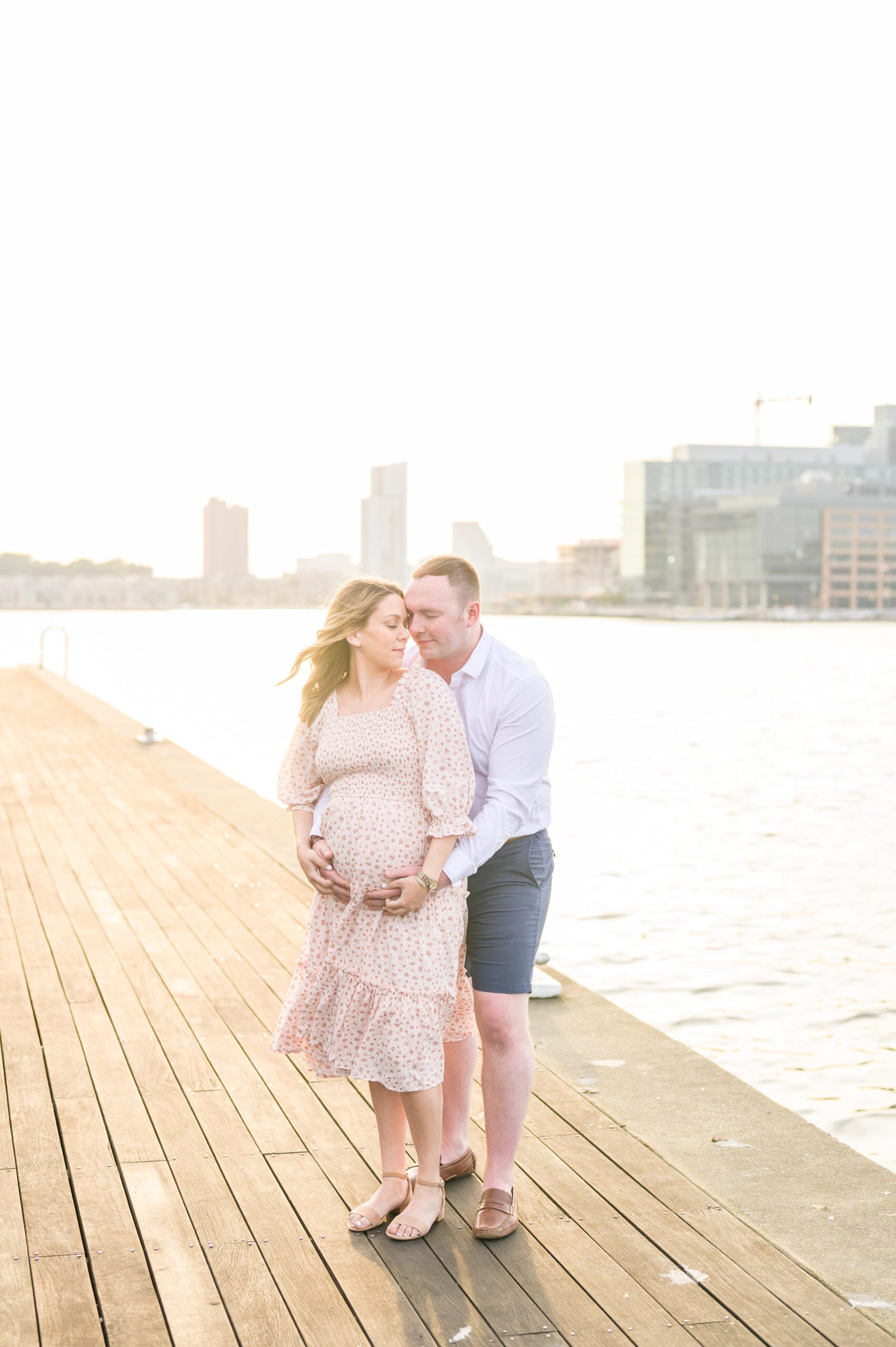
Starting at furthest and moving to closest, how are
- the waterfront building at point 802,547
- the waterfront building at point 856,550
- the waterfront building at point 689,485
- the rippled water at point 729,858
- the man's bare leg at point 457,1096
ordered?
the waterfront building at point 689,485, the waterfront building at point 856,550, the waterfront building at point 802,547, the rippled water at point 729,858, the man's bare leg at point 457,1096

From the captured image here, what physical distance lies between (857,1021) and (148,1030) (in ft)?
15.1

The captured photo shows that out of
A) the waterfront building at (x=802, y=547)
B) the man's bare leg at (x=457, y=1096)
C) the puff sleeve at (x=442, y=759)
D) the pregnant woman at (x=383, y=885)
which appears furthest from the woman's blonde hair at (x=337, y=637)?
the waterfront building at (x=802, y=547)

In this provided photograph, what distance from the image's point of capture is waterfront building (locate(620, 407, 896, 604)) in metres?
168

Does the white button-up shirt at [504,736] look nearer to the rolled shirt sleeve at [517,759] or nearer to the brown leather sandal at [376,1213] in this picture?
the rolled shirt sleeve at [517,759]

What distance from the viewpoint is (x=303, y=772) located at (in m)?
3.24

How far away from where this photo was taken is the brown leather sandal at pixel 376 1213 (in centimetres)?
313

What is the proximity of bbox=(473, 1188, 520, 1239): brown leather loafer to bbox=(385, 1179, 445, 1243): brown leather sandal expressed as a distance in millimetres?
94

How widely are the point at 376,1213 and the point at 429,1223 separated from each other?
0.39ft

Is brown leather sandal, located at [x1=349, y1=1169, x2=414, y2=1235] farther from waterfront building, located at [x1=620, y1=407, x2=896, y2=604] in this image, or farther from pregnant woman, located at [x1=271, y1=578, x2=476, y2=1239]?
waterfront building, located at [x1=620, y1=407, x2=896, y2=604]

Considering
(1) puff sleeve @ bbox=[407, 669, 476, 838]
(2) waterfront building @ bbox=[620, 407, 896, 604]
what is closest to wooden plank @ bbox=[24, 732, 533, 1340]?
(1) puff sleeve @ bbox=[407, 669, 476, 838]

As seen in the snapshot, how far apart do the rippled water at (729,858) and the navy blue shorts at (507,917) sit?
2.51 ft

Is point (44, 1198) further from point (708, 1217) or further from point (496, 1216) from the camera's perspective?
point (708, 1217)

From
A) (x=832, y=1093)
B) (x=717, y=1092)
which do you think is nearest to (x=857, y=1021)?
(x=832, y=1093)

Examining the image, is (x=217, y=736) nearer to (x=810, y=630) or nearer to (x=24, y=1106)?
(x=24, y=1106)
